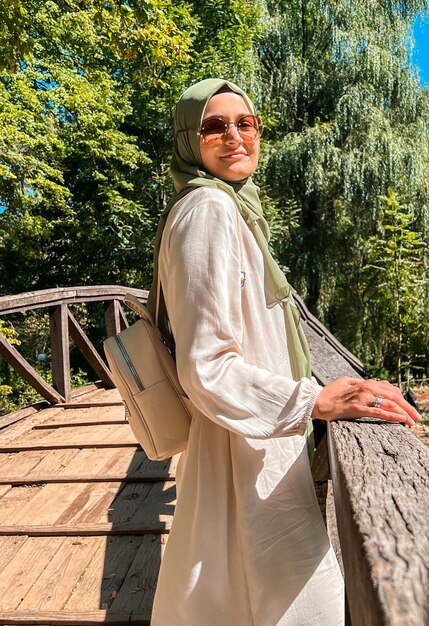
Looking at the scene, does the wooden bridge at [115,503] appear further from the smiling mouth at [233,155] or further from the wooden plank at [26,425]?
the smiling mouth at [233,155]

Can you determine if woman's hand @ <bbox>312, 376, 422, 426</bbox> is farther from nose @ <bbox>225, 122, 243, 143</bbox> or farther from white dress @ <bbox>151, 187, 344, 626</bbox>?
nose @ <bbox>225, 122, 243, 143</bbox>

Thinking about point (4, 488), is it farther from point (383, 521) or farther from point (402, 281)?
point (402, 281)

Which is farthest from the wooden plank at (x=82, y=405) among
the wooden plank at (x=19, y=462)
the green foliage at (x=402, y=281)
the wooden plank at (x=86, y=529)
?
the green foliage at (x=402, y=281)

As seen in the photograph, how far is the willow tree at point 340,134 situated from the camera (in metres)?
13.7

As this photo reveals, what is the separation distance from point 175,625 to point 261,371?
0.57 metres

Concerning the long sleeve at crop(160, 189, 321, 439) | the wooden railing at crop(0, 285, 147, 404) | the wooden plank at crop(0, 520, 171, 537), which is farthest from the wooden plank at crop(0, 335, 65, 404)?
the long sleeve at crop(160, 189, 321, 439)

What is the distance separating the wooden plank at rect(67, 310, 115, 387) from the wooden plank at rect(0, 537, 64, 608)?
247 centimetres

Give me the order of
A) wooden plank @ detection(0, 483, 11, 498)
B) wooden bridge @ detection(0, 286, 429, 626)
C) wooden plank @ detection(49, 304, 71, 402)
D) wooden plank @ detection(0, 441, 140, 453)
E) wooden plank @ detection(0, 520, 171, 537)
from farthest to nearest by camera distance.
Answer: wooden plank @ detection(49, 304, 71, 402) < wooden plank @ detection(0, 441, 140, 453) < wooden plank @ detection(0, 483, 11, 498) < wooden plank @ detection(0, 520, 171, 537) < wooden bridge @ detection(0, 286, 429, 626)

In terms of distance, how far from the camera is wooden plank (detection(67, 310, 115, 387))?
4.94 metres

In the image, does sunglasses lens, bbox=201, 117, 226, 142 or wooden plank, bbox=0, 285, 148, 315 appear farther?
wooden plank, bbox=0, 285, 148, 315

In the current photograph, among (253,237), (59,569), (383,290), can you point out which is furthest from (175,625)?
(383,290)

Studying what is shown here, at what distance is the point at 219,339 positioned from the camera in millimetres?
1114

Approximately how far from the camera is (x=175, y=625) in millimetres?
1227

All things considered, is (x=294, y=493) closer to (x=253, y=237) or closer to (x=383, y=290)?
(x=253, y=237)
